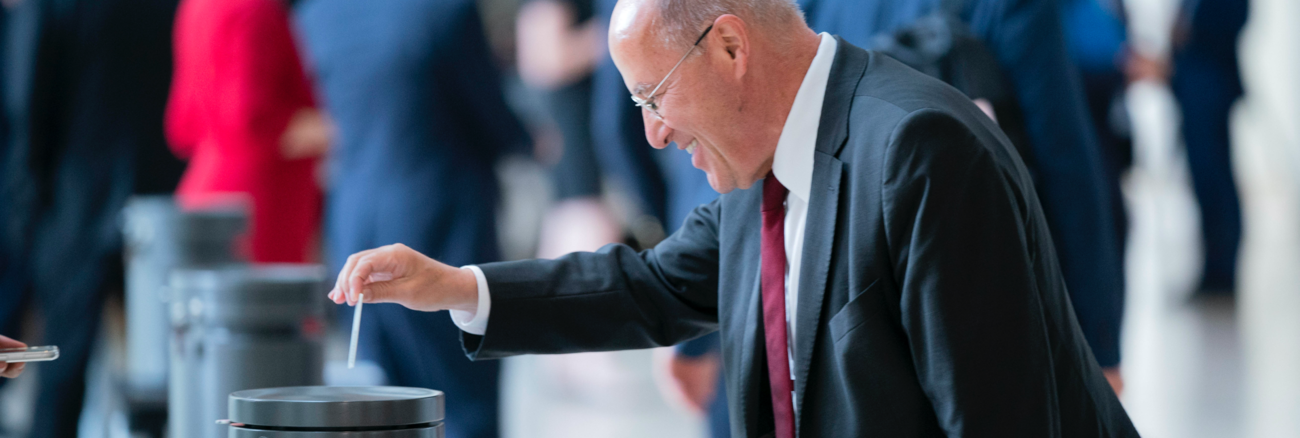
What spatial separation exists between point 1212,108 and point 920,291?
600 cm

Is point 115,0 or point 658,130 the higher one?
point 115,0

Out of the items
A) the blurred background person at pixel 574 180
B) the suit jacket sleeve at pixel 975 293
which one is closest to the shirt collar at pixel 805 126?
the suit jacket sleeve at pixel 975 293

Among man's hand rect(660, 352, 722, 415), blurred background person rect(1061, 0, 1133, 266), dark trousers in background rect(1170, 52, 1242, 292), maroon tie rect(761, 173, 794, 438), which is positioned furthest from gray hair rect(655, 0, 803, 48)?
dark trousers in background rect(1170, 52, 1242, 292)

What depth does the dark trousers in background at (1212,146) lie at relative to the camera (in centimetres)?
655

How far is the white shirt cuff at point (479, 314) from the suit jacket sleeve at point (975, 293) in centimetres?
65

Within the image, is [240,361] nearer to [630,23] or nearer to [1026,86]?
[630,23]

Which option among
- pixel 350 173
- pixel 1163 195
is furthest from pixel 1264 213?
pixel 350 173

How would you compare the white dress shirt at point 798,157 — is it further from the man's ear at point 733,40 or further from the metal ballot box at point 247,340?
the metal ballot box at point 247,340

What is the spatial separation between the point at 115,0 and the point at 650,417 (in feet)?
7.87

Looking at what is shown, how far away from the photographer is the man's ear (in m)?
1.58

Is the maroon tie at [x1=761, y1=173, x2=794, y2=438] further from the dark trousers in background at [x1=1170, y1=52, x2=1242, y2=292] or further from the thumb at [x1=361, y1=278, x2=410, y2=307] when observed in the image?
the dark trousers in background at [x1=1170, y1=52, x2=1242, y2=292]

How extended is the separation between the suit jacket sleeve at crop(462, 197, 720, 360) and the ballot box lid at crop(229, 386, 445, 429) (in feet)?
1.37

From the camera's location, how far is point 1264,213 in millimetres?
12547

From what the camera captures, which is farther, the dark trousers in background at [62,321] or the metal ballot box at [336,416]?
the dark trousers in background at [62,321]
